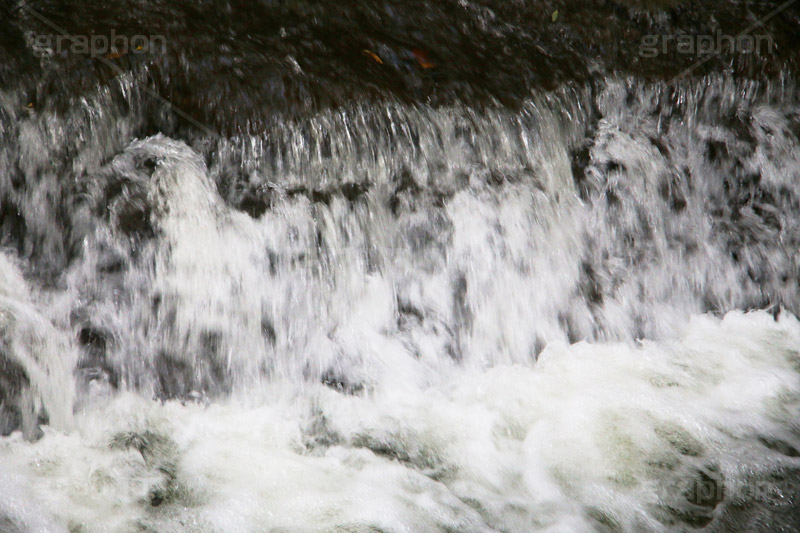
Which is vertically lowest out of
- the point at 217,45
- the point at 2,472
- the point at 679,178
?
the point at 2,472

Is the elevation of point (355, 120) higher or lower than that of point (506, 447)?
higher

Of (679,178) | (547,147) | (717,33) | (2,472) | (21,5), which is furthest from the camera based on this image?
(717,33)

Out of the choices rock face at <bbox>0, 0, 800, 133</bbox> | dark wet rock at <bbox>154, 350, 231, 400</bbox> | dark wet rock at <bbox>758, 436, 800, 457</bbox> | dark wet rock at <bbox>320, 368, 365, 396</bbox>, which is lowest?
dark wet rock at <bbox>758, 436, 800, 457</bbox>

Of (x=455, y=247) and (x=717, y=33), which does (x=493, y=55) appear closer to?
(x=455, y=247)

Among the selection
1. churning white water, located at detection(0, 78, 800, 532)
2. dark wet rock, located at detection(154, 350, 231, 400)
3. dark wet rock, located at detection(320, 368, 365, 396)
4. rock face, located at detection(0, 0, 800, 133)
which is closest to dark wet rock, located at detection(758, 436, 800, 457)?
churning white water, located at detection(0, 78, 800, 532)

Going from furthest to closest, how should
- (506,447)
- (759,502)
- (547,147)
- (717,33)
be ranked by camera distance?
(717,33) < (547,147) < (506,447) < (759,502)

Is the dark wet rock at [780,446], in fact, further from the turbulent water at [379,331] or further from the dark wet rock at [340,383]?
the dark wet rock at [340,383]

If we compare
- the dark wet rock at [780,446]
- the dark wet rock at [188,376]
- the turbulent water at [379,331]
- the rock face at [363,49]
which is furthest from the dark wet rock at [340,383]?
the dark wet rock at [780,446]

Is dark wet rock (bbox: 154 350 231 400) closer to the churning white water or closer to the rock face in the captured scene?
the churning white water

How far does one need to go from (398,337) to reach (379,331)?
0.29 ft

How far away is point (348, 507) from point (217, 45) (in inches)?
82.1

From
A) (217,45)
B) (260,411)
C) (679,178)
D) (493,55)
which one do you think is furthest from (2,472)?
(679,178)

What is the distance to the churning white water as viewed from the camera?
2.48m

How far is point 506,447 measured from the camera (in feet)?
9.09
